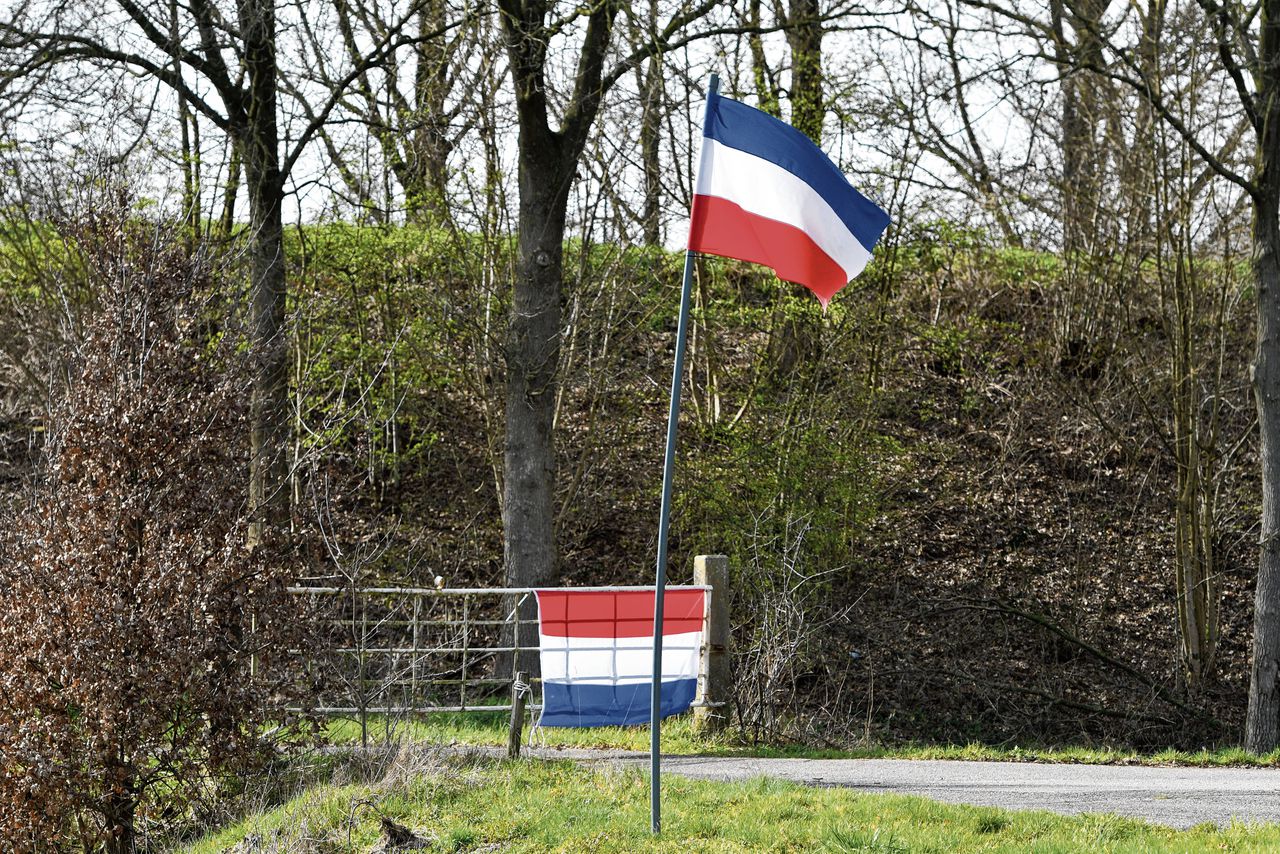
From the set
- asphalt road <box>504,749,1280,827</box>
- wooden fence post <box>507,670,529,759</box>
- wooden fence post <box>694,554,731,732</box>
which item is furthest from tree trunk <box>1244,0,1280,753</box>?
wooden fence post <box>507,670,529,759</box>

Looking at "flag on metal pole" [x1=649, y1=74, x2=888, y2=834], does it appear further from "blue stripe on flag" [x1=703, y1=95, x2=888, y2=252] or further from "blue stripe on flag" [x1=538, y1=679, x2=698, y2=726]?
"blue stripe on flag" [x1=538, y1=679, x2=698, y2=726]

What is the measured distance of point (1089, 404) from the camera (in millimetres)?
15562

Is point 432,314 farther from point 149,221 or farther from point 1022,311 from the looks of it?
point 1022,311

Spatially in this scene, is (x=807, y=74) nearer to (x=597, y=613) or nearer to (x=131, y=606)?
(x=597, y=613)

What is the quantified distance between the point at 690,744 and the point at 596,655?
105 centimetres

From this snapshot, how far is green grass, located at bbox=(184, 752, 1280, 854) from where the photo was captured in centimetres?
650

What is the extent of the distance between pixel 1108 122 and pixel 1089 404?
335 cm

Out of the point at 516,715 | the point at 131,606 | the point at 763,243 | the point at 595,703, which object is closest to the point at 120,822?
the point at 131,606

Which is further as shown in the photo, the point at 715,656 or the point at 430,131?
the point at 430,131

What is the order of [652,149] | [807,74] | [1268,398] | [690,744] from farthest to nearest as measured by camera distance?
1. [807,74]
2. [652,149]
3. [1268,398]
4. [690,744]

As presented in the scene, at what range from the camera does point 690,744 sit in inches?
400

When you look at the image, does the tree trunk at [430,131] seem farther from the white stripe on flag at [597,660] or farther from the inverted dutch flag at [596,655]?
the white stripe on flag at [597,660]

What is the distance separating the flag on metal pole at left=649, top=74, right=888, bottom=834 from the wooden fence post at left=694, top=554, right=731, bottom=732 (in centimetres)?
320

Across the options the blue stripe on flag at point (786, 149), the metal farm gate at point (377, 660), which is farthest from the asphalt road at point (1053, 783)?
the blue stripe on flag at point (786, 149)
